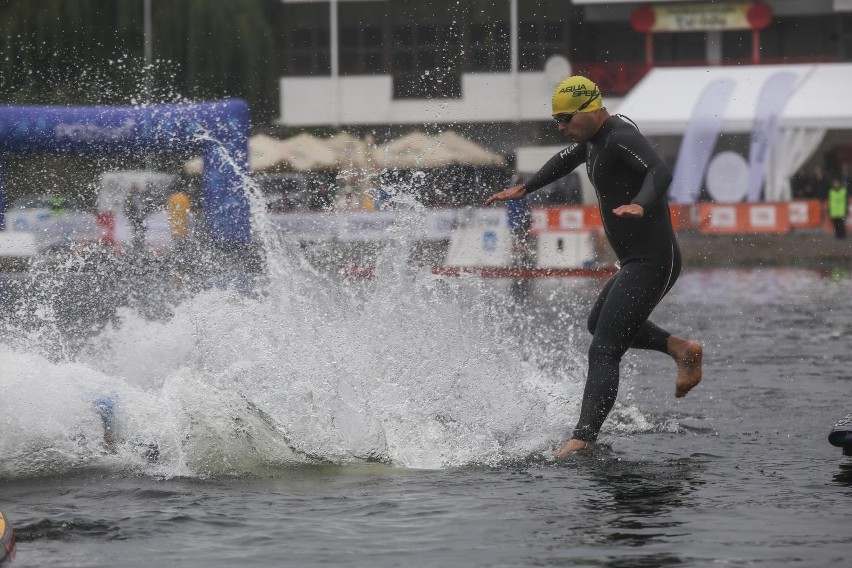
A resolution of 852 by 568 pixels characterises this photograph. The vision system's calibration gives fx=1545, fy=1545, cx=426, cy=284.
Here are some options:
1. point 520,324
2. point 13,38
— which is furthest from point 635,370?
point 13,38

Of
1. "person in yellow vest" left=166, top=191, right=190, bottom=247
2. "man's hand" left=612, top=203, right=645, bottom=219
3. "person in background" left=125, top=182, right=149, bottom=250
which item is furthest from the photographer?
"person in background" left=125, top=182, right=149, bottom=250

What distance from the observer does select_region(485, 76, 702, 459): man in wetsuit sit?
24.4ft

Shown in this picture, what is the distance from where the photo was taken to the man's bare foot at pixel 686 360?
25.4ft

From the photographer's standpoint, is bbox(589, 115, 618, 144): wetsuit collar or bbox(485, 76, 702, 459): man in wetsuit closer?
bbox(485, 76, 702, 459): man in wetsuit

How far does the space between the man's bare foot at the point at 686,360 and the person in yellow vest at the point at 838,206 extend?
22389mm

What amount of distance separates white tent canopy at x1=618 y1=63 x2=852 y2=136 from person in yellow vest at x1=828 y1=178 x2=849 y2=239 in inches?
156

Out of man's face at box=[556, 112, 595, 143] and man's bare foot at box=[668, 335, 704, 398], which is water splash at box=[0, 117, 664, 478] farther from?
man's face at box=[556, 112, 595, 143]

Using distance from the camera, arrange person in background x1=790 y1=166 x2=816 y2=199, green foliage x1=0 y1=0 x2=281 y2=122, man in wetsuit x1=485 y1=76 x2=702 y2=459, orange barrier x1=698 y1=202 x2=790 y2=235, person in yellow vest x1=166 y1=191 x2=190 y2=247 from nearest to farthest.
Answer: man in wetsuit x1=485 y1=76 x2=702 y2=459 < person in yellow vest x1=166 y1=191 x2=190 y2=247 < orange barrier x1=698 y1=202 x2=790 y2=235 < person in background x1=790 y1=166 x2=816 y2=199 < green foliage x1=0 y1=0 x2=281 y2=122

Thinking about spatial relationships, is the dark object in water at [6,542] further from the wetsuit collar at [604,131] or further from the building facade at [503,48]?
the building facade at [503,48]

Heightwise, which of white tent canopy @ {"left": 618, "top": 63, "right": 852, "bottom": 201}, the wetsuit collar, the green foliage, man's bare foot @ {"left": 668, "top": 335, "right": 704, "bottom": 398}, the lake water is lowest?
the lake water

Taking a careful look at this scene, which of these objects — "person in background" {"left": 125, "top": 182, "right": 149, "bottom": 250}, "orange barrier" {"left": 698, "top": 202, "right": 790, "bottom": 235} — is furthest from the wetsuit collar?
"orange barrier" {"left": 698, "top": 202, "right": 790, "bottom": 235}

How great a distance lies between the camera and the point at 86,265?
2117 cm

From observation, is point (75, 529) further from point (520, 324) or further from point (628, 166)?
point (520, 324)

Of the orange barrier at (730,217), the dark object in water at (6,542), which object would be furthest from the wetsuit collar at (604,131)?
the orange barrier at (730,217)
